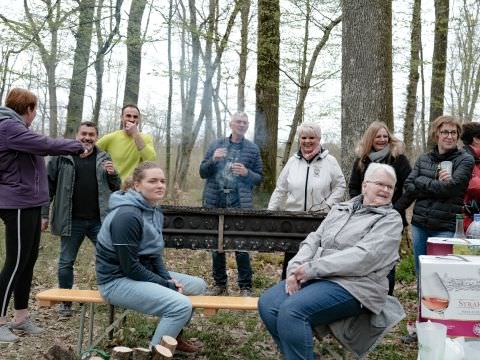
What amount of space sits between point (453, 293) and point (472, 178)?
1304mm

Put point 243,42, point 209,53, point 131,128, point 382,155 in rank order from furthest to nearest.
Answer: point 209,53 < point 243,42 < point 131,128 < point 382,155

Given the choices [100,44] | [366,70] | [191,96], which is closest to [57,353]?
[366,70]

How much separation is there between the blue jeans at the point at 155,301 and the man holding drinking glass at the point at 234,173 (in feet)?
5.66

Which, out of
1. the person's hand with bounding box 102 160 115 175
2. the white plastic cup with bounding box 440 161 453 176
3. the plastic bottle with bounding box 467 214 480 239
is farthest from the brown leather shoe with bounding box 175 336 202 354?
the white plastic cup with bounding box 440 161 453 176

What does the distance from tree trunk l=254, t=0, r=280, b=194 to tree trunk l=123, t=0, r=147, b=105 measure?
2.10 metres

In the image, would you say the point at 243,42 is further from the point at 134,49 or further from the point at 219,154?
the point at 219,154

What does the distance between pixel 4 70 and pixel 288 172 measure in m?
6.87

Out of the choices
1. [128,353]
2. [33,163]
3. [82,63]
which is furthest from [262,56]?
[128,353]

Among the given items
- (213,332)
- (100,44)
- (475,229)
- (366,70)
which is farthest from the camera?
(100,44)

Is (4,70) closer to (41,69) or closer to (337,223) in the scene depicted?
(41,69)

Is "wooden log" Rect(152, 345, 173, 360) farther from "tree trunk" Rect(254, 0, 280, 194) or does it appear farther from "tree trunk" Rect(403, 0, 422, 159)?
"tree trunk" Rect(403, 0, 422, 159)

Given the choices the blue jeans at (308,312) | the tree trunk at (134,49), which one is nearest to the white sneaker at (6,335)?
the blue jeans at (308,312)

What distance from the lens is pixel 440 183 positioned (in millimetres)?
3490

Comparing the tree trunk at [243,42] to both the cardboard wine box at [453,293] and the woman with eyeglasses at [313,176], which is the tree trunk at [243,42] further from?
the cardboard wine box at [453,293]
